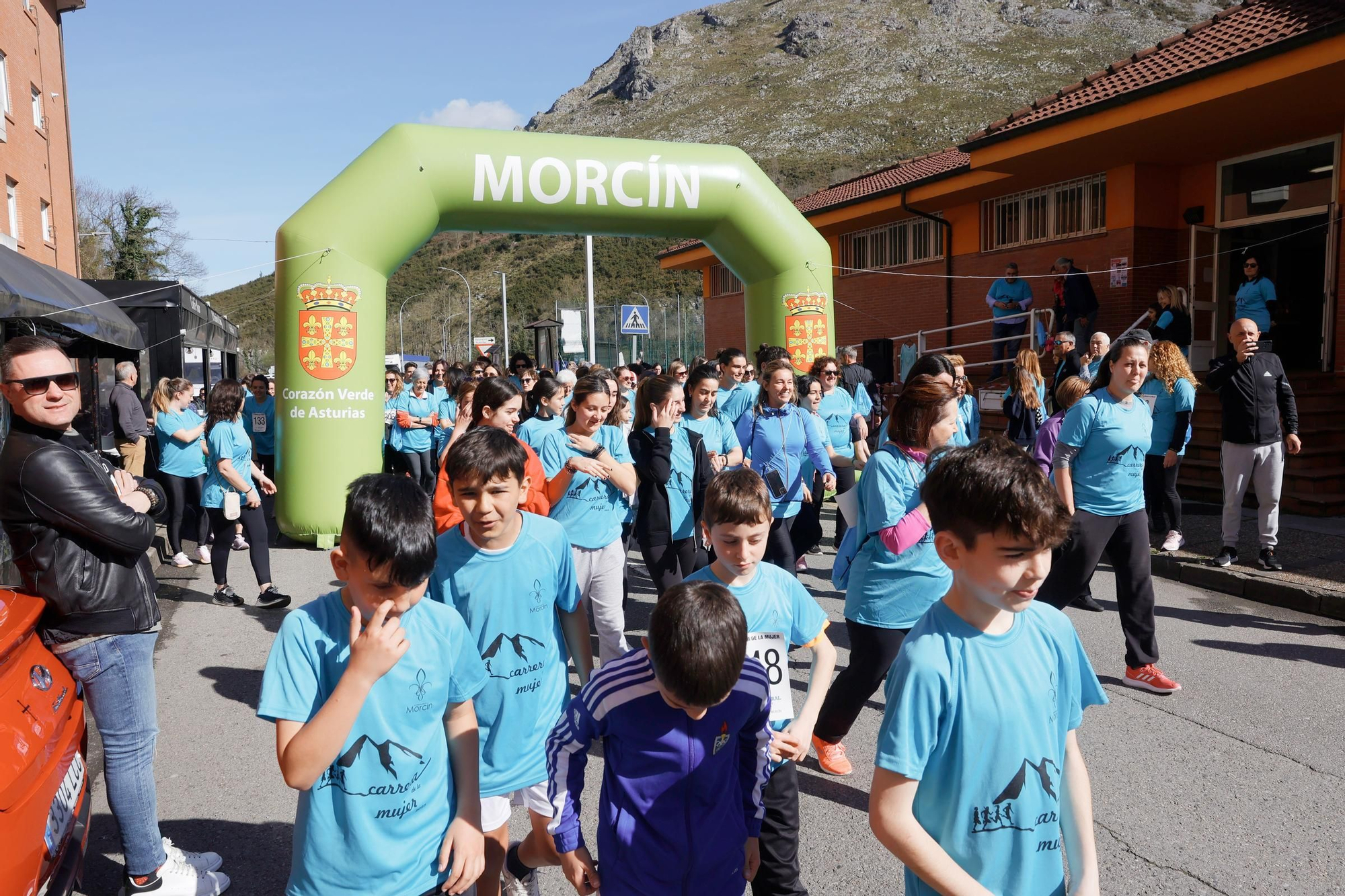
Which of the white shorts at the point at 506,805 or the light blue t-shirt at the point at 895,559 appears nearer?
the white shorts at the point at 506,805

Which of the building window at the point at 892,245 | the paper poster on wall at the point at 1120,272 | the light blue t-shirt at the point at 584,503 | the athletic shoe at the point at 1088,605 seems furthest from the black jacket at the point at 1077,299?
the light blue t-shirt at the point at 584,503

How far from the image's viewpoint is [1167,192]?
14133 mm

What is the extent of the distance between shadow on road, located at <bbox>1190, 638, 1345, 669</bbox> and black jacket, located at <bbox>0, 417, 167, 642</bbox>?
233 inches

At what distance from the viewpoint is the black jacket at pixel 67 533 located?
2787 millimetres

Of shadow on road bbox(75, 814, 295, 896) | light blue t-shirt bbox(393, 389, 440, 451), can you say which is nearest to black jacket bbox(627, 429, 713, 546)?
shadow on road bbox(75, 814, 295, 896)

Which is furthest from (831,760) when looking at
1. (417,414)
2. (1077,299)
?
(1077,299)

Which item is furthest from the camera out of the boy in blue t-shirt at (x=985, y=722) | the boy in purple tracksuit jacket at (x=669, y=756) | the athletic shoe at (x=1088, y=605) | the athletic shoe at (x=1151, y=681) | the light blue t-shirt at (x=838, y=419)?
the light blue t-shirt at (x=838, y=419)

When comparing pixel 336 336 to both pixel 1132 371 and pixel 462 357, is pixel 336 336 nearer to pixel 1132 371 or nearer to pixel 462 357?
pixel 1132 371

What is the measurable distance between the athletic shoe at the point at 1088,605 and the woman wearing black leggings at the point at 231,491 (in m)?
5.91

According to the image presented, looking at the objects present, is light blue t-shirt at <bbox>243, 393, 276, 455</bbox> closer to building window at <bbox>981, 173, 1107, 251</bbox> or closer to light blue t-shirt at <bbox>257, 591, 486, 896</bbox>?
light blue t-shirt at <bbox>257, 591, 486, 896</bbox>

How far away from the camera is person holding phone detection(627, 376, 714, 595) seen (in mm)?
5289

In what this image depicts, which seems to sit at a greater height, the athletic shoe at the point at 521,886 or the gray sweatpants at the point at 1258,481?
the gray sweatpants at the point at 1258,481

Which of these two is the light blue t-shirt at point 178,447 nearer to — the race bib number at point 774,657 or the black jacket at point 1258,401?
the race bib number at point 774,657

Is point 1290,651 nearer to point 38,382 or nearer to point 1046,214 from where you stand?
point 38,382
